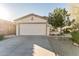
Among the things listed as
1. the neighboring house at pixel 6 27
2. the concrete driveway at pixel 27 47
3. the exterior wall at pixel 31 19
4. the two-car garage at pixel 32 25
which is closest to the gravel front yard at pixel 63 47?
the concrete driveway at pixel 27 47

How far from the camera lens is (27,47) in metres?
2.20

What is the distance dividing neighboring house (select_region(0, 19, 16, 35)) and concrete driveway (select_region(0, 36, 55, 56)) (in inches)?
4.2

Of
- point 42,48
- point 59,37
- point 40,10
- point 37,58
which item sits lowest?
point 37,58

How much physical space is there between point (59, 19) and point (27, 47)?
0.60m

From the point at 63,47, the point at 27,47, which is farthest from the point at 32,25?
the point at 63,47

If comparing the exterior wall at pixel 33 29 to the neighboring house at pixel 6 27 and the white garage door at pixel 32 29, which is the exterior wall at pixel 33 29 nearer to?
the white garage door at pixel 32 29

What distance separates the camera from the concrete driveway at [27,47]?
2.18 meters

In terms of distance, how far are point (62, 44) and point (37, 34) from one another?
1.25 feet

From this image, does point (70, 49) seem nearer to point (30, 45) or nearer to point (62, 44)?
point (62, 44)

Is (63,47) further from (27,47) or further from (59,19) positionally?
(27,47)

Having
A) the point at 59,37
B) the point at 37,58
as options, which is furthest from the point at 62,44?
the point at 37,58

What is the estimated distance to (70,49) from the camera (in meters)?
2.19

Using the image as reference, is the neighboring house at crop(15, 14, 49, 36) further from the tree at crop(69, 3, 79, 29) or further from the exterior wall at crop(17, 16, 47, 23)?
the tree at crop(69, 3, 79, 29)

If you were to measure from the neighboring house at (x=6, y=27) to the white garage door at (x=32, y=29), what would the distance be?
0.46 ft
